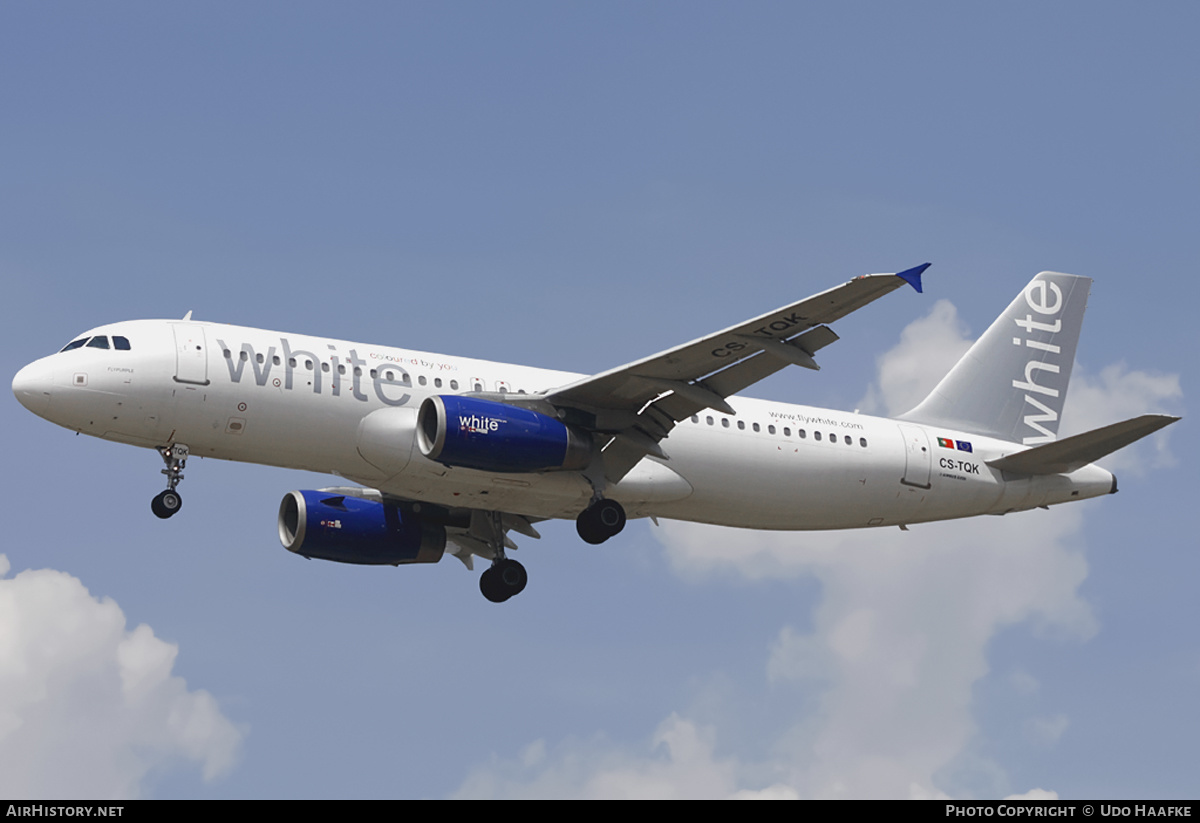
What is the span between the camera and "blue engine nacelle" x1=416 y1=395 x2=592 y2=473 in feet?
93.3

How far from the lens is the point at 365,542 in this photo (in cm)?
3412

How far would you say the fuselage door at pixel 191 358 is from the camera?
28.5 metres

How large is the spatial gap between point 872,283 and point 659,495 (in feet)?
26.9

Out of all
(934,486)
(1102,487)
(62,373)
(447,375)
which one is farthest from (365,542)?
(1102,487)

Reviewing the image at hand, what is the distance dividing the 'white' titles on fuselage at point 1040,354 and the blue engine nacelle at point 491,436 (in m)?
13.2

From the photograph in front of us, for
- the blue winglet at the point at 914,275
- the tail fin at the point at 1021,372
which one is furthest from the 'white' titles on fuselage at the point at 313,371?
the tail fin at the point at 1021,372

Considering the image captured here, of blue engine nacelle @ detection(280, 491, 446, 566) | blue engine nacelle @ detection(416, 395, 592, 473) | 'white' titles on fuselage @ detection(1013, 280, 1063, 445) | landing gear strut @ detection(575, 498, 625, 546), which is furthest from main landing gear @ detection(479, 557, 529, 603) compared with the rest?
'white' titles on fuselage @ detection(1013, 280, 1063, 445)

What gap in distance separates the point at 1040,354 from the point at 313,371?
1916 cm

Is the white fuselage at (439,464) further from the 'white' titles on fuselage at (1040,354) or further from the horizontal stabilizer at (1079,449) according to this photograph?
the 'white' titles on fuselage at (1040,354)

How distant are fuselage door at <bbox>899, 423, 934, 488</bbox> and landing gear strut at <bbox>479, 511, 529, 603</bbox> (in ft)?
29.2

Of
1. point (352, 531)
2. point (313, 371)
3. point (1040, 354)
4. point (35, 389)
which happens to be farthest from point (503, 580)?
point (1040, 354)

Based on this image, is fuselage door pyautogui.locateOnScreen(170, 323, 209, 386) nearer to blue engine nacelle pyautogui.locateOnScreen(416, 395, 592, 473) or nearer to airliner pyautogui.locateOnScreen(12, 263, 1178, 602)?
airliner pyautogui.locateOnScreen(12, 263, 1178, 602)
